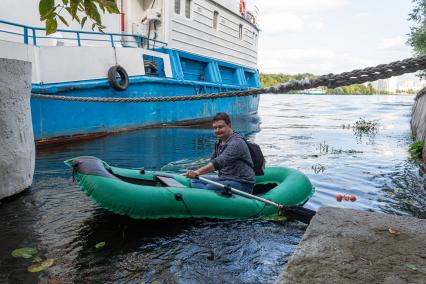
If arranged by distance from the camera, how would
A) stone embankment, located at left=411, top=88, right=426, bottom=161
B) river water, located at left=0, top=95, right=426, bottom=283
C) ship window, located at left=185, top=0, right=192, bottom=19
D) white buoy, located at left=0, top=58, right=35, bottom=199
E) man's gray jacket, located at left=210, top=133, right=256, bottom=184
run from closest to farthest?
river water, located at left=0, top=95, right=426, bottom=283 → white buoy, located at left=0, top=58, right=35, bottom=199 → man's gray jacket, located at left=210, top=133, right=256, bottom=184 → stone embankment, located at left=411, top=88, right=426, bottom=161 → ship window, located at left=185, top=0, right=192, bottom=19

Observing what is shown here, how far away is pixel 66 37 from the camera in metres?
12.5

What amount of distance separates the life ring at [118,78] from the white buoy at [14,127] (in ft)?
22.0

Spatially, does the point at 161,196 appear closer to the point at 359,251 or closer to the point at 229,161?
the point at 229,161

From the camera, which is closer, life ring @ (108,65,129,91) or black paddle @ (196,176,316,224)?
black paddle @ (196,176,316,224)

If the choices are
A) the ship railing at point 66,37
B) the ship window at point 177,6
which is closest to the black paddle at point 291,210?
the ship railing at point 66,37

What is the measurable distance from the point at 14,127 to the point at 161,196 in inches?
93.5

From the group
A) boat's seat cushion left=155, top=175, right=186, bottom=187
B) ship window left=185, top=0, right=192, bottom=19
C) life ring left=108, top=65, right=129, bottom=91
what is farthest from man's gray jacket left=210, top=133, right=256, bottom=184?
ship window left=185, top=0, right=192, bottom=19

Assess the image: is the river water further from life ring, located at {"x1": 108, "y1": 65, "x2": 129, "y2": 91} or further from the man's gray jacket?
life ring, located at {"x1": 108, "y1": 65, "x2": 129, "y2": 91}

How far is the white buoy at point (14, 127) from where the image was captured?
509 centimetres

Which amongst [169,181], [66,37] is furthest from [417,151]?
[66,37]

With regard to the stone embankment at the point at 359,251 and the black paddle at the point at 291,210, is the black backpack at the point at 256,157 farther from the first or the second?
the stone embankment at the point at 359,251

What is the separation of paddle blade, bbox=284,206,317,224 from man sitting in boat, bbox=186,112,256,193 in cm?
87

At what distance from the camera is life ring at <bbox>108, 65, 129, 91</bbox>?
12273mm

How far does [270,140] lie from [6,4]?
9.26 m
